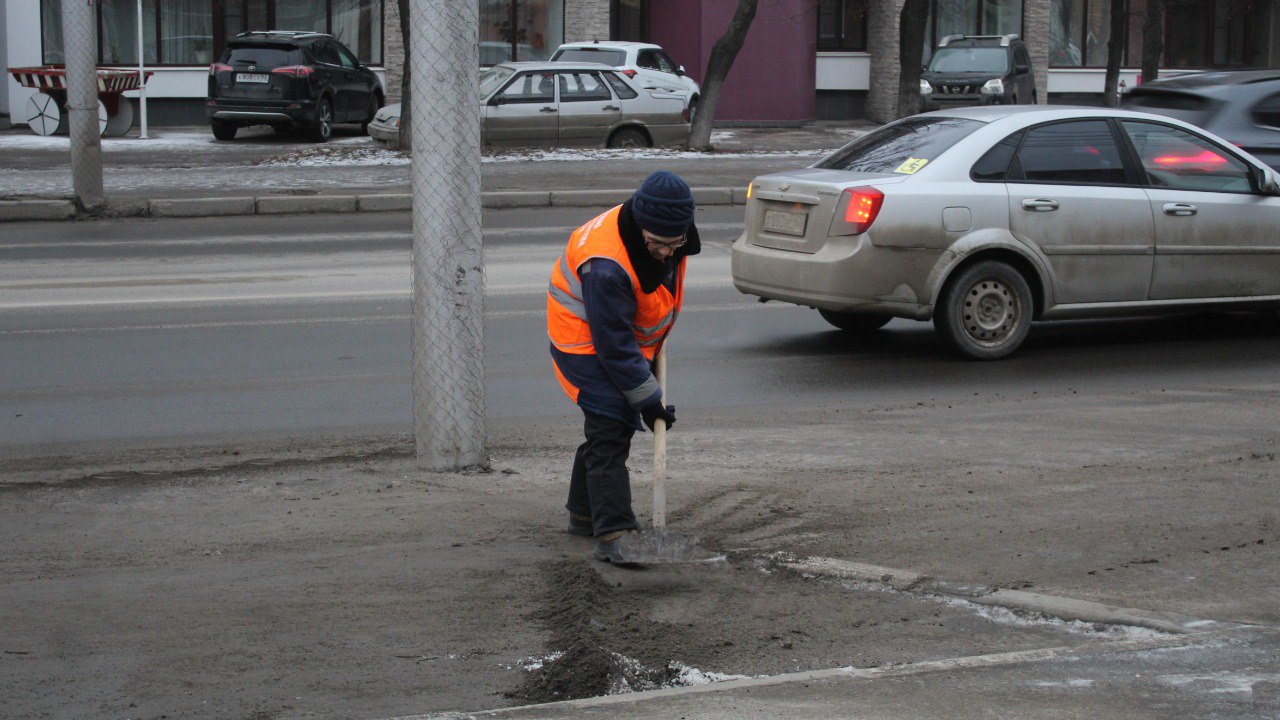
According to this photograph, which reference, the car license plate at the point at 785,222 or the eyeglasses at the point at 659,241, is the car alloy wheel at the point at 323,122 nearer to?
the car license plate at the point at 785,222

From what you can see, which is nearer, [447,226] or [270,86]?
[447,226]

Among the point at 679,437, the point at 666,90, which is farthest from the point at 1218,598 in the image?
the point at 666,90

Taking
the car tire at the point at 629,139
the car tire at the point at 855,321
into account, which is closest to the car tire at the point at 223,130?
the car tire at the point at 629,139

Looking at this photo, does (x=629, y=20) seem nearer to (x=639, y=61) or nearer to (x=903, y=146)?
(x=639, y=61)

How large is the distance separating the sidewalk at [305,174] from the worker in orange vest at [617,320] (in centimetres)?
1250

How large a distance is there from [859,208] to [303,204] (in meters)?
9.96

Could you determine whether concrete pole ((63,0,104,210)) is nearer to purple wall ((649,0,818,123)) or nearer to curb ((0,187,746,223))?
curb ((0,187,746,223))

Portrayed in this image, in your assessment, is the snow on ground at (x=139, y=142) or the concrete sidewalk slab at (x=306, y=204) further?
the snow on ground at (x=139, y=142)

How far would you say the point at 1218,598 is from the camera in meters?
5.16

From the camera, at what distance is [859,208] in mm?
9070

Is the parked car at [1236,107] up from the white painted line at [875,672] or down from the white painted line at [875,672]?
up

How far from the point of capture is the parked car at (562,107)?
A: 23.5m

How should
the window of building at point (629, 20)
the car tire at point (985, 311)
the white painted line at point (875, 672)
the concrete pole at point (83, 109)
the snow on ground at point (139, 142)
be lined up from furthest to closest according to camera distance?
the window of building at point (629, 20) → the snow on ground at point (139, 142) → the concrete pole at point (83, 109) → the car tire at point (985, 311) → the white painted line at point (875, 672)

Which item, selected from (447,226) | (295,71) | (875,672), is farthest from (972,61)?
(875,672)
